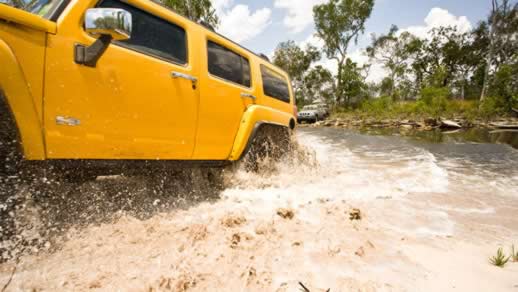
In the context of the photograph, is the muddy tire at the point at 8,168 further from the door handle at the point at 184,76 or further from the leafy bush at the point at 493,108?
the leafy bush at the point at 493,108

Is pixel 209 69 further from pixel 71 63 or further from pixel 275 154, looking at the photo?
pixel 275 154

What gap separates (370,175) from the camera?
4.28 meters

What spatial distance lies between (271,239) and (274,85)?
287 centimetres

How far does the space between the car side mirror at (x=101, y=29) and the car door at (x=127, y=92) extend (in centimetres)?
6

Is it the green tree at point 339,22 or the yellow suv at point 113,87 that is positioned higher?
the green tree at point 339,22

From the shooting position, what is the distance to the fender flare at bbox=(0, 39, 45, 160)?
1368mm

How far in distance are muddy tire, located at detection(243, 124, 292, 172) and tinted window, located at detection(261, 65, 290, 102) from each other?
559 millimetres

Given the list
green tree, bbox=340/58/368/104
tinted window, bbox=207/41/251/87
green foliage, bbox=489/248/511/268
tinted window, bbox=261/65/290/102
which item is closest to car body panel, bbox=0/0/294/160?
tinted window, bbox=207/41/251/87

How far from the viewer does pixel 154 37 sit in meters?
2.21

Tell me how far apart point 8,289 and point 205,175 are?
2281 millimetres

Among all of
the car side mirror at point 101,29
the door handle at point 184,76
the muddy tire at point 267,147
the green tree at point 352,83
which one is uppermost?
the green tree at point 352,83

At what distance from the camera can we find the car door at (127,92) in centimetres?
161

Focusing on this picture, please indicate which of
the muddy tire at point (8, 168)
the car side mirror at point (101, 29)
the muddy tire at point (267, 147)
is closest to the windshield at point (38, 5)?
the car side mirror at point (101, 29)

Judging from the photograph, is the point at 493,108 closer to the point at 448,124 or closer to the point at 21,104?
the point at 448,124
